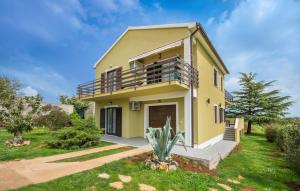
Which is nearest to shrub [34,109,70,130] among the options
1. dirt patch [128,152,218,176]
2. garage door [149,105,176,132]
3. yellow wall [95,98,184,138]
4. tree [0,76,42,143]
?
tree [0,76,42,143]

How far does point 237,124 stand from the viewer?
18547mm

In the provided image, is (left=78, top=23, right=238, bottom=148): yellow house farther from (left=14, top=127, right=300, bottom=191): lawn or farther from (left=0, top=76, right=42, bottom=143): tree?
(left=0, top=76, right=42, bottom=143): tree

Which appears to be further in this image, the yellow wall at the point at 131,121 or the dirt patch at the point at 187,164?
the yellow wall at the point at 131,121

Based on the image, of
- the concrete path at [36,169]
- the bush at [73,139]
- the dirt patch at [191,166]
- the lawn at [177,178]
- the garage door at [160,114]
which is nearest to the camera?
the lawn at [177,178]

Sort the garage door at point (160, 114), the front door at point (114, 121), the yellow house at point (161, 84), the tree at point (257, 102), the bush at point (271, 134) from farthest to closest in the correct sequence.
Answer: the tree at point (257, 102) < the bush at point (271, 134) < the front door at point (114, 121) < the garage door at point (160, 114) < the yellow house at point (161, 84)

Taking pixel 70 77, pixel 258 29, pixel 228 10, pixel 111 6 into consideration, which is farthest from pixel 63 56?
pixel 258 29

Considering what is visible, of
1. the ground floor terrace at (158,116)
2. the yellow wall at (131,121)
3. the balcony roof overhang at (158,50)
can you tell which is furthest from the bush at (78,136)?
the balcony roof overhang at (158,50)

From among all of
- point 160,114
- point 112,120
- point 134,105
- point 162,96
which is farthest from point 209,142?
point 112,120

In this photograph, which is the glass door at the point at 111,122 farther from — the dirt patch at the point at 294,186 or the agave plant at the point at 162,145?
the dirt patch at the point at 294,186

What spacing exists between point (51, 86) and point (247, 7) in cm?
1895

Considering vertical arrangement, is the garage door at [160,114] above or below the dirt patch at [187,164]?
above

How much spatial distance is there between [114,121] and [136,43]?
7.14 m

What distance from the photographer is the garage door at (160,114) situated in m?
13.4

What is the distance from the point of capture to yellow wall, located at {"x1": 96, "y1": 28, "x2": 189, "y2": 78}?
513 inches
